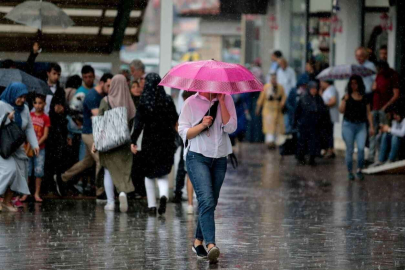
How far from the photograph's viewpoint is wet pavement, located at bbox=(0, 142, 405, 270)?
8.70 m

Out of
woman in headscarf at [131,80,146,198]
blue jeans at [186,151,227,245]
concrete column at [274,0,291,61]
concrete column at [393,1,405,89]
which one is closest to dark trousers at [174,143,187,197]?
woman in headscarf at [131,80,146,198]

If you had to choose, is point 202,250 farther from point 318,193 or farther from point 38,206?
point 318,193

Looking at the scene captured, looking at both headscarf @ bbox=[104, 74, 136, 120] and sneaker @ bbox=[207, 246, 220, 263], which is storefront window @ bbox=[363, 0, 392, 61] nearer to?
headscarf @ bbox=[104, 74, 136, 120]

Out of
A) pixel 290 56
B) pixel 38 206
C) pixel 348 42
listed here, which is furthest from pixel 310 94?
pixel 290 56

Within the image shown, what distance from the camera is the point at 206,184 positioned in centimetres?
883

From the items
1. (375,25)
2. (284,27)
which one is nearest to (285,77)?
(375,25)

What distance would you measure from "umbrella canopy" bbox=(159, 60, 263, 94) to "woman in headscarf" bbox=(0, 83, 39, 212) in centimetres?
361

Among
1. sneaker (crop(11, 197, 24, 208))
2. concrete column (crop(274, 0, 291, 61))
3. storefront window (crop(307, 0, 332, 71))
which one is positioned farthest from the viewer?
concrete column (crop(274, 0, 291, 61))

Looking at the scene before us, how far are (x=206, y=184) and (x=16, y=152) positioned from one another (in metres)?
4.10

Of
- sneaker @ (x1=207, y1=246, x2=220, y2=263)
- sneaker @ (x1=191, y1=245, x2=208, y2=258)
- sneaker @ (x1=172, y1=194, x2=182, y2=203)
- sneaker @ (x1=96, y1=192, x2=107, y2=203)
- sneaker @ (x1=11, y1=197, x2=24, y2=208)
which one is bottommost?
sneaker @ (x1=172, y1=194, x2=182, y2=203)

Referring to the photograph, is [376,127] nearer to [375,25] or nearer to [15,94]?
[375,25]

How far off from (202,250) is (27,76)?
5.24 m

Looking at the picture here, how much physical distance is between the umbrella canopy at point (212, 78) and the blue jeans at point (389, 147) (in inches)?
359

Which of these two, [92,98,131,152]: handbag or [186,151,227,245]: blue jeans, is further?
[92,98,131,152]: handbag
